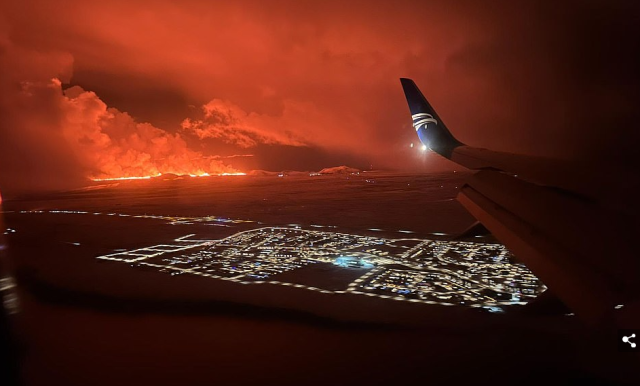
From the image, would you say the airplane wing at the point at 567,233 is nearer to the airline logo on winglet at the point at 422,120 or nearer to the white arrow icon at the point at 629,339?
the white arrow icon at the point at 629,339

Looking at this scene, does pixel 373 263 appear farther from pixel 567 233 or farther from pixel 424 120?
pixel 567 233

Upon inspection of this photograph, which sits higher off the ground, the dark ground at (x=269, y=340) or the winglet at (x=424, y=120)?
the winglet at (x=424, y=120)

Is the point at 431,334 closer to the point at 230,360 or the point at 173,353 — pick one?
the point at 230,360

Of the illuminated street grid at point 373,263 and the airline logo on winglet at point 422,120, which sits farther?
the airline logo on winglet at point 422,120

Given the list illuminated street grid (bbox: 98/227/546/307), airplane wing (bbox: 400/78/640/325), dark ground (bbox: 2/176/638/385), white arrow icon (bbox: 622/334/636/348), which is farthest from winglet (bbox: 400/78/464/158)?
white arrow icon (bbox: 622/334/636/348)

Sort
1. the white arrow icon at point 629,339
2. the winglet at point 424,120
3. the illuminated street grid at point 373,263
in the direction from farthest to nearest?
the winglet at point 424,120 → the illuminated street grid at point 373,263 → the white arrow icon at point 629,339

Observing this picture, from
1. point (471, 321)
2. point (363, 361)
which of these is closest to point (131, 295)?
point (363, 361)

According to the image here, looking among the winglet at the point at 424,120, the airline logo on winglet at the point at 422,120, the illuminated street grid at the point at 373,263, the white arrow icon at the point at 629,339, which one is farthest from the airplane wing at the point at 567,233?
the airline logo on winglet at the point at 422,120
